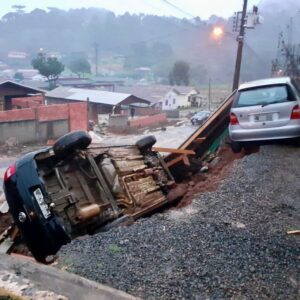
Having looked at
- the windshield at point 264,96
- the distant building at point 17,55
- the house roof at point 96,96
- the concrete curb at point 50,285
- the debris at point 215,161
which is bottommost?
the house roof at point 96,96

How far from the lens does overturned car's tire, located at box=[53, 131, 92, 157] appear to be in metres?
4.66

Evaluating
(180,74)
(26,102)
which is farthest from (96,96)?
(180,74)

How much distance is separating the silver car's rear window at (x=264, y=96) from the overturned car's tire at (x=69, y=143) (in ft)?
11.8

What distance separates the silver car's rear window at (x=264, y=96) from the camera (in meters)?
7.11

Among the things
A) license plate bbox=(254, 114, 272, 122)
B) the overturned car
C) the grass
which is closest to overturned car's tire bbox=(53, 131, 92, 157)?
the overturned car

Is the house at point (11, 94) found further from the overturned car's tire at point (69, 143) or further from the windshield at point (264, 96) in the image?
the overturned car's tire at point (69, 143)

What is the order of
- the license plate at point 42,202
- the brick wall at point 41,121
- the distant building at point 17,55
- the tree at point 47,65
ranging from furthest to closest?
the distant building at point 17,55
the tree at point 47,65
the brick wall at point 41,121
the license plate at point 42,202

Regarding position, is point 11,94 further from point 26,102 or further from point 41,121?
point 41,121

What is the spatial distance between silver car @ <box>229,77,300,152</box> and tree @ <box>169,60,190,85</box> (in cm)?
6431

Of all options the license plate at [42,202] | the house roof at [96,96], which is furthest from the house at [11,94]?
the license plate at [42,202]

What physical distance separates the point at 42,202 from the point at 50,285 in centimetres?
156

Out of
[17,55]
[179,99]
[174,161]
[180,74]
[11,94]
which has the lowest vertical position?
[179,99]

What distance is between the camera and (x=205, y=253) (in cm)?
324

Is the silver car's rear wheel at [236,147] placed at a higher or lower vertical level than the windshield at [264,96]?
lower
